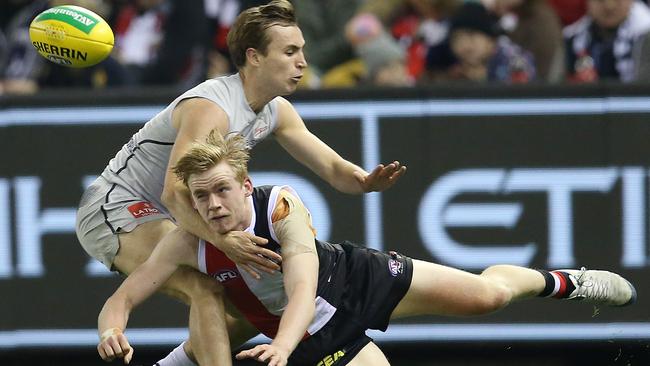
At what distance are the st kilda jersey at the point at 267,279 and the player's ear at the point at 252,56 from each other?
2.38ft

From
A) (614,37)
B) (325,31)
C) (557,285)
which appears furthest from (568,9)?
(557,285)

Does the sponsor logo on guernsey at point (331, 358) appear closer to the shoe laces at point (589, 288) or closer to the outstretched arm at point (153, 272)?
the outstretched arm at point (153, 272)

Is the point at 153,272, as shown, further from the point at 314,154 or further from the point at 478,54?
the point at 478,54

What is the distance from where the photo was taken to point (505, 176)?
9.76 meters

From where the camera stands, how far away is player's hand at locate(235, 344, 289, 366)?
A: 6.07 m

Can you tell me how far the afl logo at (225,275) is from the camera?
7.09 meters

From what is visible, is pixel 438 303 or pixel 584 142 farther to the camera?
pixel 584 142

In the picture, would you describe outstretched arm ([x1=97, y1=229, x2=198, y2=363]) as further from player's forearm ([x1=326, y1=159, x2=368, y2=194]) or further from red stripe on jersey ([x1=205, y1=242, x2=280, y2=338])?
player's forearm ([x1=326, y1=159, x2=368, y2=194])

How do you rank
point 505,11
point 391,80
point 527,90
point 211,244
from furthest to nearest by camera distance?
point 505,11 → point 391,80 → point 527,90 → point 211,244

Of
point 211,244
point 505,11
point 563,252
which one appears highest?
point 505,11

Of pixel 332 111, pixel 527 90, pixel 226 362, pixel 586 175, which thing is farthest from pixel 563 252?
pixel 226 362

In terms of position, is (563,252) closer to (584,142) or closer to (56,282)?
(584,142)

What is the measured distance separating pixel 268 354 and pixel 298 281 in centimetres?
62

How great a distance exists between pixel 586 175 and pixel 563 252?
0.55 m
